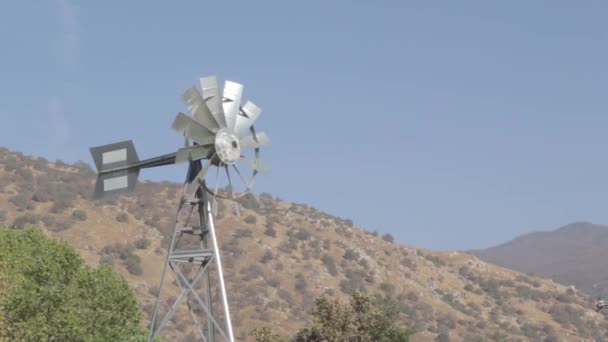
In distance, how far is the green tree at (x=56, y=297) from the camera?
130 feet

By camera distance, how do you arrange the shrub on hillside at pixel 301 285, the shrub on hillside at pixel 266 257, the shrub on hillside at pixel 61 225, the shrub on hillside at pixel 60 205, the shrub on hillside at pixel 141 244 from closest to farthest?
the shrub on hillside at pixel 61 225
the shrub on hillside at pixel 301 285
the shrub on hillside at pixel 141 244
the shrub on hillside at pixel 60 205
the shrub on hillside at pixel 266 257

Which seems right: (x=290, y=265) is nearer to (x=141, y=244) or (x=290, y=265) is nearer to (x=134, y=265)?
(x=141, y=244)

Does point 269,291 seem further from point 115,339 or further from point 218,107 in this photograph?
point 218,107

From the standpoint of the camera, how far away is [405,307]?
9675 centimetres

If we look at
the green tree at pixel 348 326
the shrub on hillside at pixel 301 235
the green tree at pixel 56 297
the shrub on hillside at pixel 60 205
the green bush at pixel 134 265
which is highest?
the shrub on hillside at pixel 60 205

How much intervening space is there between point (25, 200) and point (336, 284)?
31.0m

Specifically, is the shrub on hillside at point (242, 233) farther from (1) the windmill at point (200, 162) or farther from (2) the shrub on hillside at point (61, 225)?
(1) the windmill at point (200, 162)

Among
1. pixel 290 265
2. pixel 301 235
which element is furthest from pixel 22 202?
pixel 301 235

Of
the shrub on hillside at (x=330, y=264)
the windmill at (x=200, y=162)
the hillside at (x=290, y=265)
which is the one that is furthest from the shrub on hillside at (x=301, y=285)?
the windmill at (x=200, y=162)

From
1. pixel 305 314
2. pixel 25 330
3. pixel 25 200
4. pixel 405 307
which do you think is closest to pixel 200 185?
pixel 25 330

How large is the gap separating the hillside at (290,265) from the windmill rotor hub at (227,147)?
2060 inches

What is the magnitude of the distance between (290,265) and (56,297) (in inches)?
2428

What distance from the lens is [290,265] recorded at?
102 metres

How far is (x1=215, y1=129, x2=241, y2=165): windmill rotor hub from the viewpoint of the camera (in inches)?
1134
